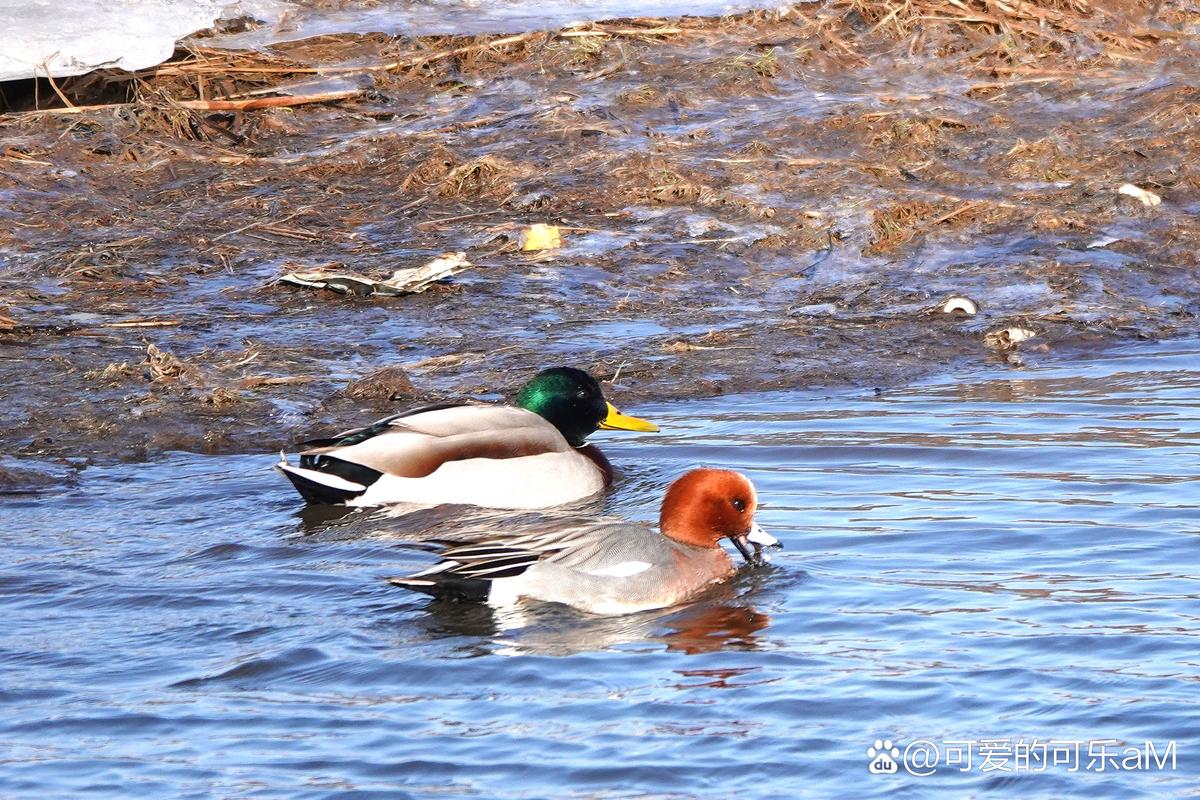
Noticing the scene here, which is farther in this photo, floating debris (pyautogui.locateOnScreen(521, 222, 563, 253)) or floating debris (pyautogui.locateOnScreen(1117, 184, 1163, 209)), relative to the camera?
floating debris (pyautogui.locateOnScreen(1117, 184, 1163, 209))

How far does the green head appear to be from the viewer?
337 inches

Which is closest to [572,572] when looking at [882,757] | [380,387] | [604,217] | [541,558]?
[541,558]

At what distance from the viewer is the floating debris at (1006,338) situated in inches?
404

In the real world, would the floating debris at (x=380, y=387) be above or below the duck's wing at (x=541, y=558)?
above

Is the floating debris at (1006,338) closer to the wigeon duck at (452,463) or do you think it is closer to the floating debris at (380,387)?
the wigeon duck at (452,463)

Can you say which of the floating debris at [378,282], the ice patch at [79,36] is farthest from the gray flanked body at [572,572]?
the ice patch at [79,36]

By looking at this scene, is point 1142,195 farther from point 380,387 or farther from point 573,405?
point 380,387

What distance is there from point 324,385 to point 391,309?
1.34 meters

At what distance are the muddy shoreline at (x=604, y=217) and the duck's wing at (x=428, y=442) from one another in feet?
3.46

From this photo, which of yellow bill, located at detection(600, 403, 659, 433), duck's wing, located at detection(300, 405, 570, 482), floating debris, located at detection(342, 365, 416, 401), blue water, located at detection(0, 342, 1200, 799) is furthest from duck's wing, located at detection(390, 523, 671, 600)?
floating debris, located at detection(342, 365, 416, 401)

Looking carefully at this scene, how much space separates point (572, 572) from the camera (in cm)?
643

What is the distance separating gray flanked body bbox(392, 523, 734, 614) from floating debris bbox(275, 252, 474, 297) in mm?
4305

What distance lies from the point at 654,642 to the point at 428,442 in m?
1.99

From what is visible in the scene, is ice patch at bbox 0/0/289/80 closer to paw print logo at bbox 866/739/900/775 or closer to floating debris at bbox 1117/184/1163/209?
floating debris at bbox 1117/184/1163/209
